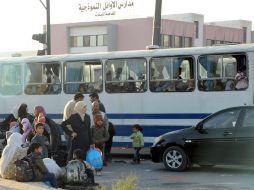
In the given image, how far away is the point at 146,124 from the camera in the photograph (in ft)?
62.3

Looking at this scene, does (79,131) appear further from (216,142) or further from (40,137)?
(216,142)

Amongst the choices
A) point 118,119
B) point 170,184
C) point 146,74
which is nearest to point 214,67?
point 146,74

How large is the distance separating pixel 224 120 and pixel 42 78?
747 centimetres

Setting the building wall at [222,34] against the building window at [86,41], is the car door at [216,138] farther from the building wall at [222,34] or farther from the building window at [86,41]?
the building wall at [222,34]

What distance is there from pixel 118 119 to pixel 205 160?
4.78m

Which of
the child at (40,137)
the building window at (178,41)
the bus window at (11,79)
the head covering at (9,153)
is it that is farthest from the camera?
the building window at (178,41)

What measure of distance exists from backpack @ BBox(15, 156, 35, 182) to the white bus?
7324mm

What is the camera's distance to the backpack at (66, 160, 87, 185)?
11.6 meters

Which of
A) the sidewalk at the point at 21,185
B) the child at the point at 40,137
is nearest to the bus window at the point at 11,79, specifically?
the child at the point at 40,137

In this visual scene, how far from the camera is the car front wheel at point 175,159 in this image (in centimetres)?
1559

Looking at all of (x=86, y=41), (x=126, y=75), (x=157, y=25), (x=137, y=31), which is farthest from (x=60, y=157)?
(x=86, y=41)

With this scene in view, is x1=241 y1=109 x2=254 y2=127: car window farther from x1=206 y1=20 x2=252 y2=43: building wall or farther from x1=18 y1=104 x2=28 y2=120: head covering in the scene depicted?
x1=206 y1=20 x2=252 y2=43: building wall

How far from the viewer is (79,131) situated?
1366cm

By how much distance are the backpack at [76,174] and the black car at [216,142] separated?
4.22m
